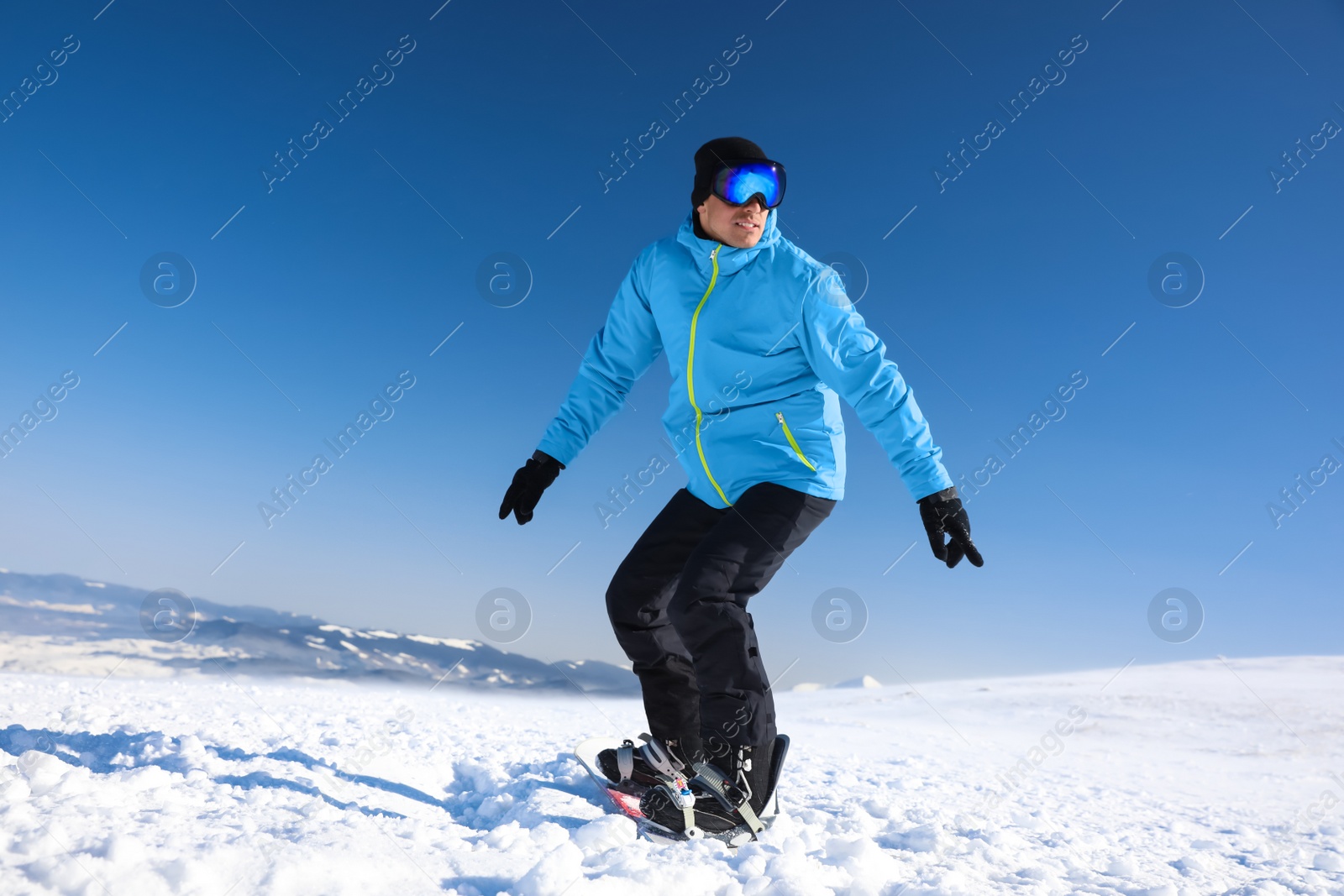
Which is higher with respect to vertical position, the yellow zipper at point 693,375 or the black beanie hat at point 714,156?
the black beanie hat at point 714,156

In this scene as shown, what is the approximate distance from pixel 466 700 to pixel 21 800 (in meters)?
5.46

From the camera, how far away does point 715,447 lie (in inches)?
123

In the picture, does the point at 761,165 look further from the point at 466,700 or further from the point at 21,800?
the point at 466,700

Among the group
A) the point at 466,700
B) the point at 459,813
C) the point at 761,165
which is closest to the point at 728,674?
the point at 459,813

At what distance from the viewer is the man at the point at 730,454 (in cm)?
276

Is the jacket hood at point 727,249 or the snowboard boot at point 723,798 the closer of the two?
the snowboard boot at point 723,798

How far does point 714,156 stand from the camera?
3205 millimetres

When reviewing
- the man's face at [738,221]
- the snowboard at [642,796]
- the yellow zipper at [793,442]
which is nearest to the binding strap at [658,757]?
the snowboard at [642,796]

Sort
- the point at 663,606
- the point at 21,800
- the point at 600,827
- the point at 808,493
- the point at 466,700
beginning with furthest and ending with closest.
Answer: the point at 466,700 → the point at 663,606 → the point at 808,493 → the point at 600,827 → the point at 21,800

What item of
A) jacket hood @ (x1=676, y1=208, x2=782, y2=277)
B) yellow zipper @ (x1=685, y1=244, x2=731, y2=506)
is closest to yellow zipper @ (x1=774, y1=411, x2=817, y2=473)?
yellow zipper @ (x1=685, y1=244, x2=731, y2=506)

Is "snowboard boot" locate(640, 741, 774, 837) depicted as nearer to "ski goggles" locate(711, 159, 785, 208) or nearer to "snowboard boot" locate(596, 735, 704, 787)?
"snowboard boot" locate(596, 735, 704, 787)

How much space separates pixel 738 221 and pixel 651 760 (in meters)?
2.40

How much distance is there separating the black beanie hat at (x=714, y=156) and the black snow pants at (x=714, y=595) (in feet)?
4.35

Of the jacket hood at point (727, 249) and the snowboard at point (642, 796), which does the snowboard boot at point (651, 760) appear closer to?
the snowboard at point (642, 796)
